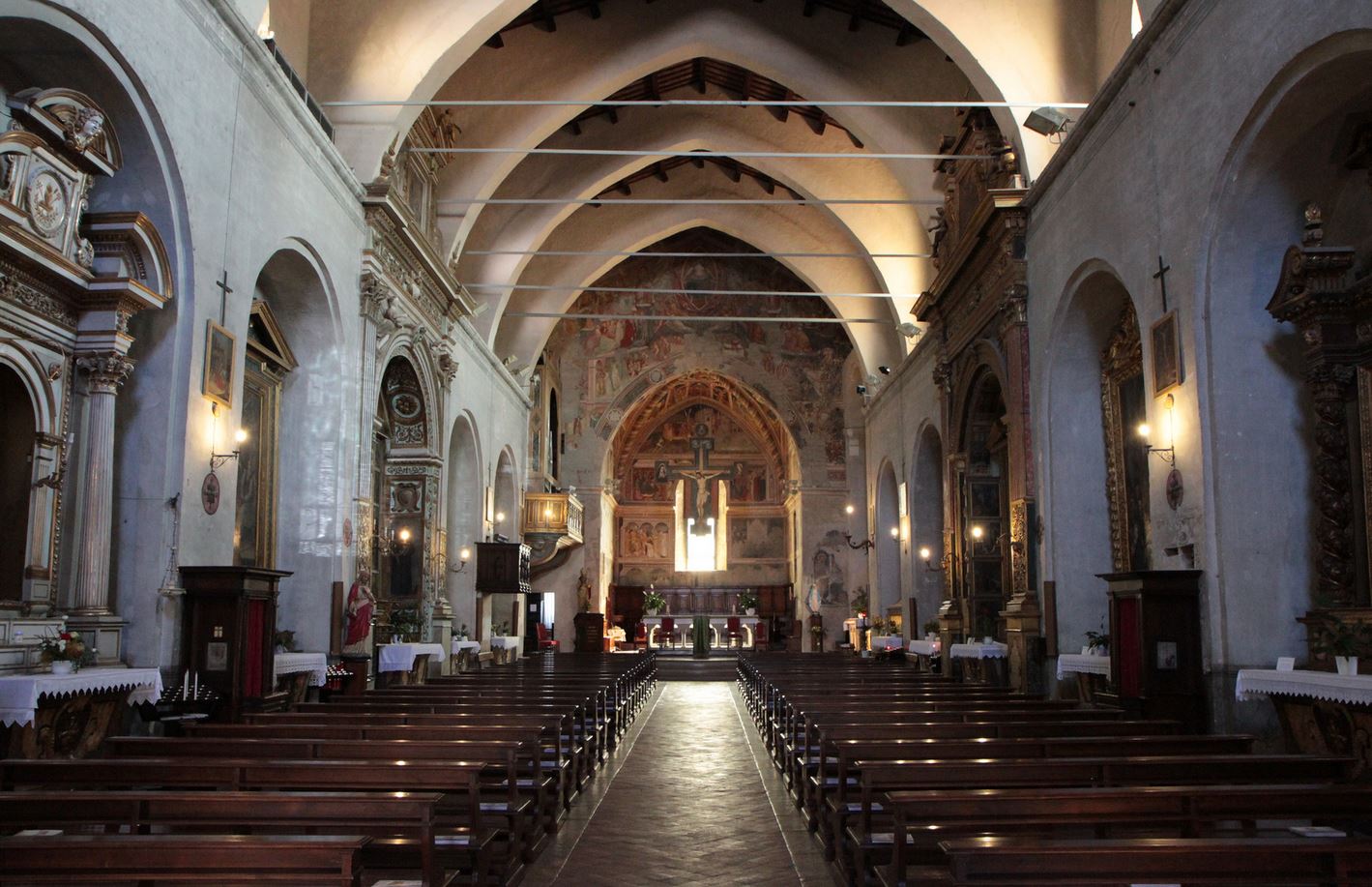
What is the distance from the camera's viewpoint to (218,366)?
9336mm

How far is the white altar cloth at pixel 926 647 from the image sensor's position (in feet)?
55.5

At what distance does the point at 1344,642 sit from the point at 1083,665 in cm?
416

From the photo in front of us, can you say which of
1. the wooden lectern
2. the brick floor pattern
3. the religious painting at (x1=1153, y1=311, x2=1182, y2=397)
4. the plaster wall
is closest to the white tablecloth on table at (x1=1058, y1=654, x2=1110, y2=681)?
the plaster wall

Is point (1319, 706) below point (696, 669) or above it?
above

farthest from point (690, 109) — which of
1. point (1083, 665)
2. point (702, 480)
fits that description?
point (1083, 665)

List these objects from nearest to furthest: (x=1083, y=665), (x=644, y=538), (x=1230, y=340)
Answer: (x=1230, y=340), (x=1083, y=665), (x=644, y=538)

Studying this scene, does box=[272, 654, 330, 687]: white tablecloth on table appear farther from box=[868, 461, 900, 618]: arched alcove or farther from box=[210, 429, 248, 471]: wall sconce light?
box=[868, 461, 900, 618]: arched alcove

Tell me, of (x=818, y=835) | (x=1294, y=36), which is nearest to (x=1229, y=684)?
(x=818, y=835)

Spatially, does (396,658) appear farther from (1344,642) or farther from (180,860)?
(180,860)

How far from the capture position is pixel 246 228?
10070 millimetres

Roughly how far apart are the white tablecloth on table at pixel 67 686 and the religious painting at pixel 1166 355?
8.14m

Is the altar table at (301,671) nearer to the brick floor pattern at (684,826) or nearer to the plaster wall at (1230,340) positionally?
the brick floor pattern at (684,826)

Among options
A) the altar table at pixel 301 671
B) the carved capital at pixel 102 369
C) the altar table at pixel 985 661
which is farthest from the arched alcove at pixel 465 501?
the carved capital at pixel 102 369

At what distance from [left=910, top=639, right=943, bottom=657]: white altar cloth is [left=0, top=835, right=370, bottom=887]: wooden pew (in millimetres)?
14590
